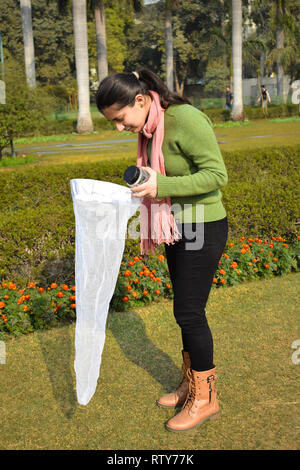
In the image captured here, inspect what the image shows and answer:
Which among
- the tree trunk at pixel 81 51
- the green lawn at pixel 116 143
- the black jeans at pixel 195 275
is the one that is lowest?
the green lawn at pixel 116 143

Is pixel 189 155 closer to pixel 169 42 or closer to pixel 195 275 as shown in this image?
pixel 195 275

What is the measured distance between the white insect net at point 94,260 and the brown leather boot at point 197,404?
1.86 feet

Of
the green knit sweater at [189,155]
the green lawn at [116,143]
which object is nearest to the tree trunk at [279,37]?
the green lawn at [116,143]

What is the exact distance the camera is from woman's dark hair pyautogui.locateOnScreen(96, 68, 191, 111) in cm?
226

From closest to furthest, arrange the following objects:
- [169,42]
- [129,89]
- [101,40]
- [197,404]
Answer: [129,89] → [197,404] → [101,40] → [169,42]

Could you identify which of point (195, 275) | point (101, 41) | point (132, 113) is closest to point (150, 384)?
point (195, 275)

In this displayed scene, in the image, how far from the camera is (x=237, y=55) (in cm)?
2323

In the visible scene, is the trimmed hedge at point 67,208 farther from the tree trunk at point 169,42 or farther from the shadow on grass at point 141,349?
the tree trunk at point 169,42

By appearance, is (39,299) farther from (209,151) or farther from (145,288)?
(209,151)

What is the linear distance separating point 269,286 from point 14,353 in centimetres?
249

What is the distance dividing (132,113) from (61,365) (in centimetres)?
196

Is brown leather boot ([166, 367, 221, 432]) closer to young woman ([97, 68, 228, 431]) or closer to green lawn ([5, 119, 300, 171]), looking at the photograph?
young woman ([97, 68, 228, 431])

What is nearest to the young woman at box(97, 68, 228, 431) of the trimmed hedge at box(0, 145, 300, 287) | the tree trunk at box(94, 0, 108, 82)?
the trimmed hedge at box(0, 145, 300, 287)

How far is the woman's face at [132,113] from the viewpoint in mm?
2316
